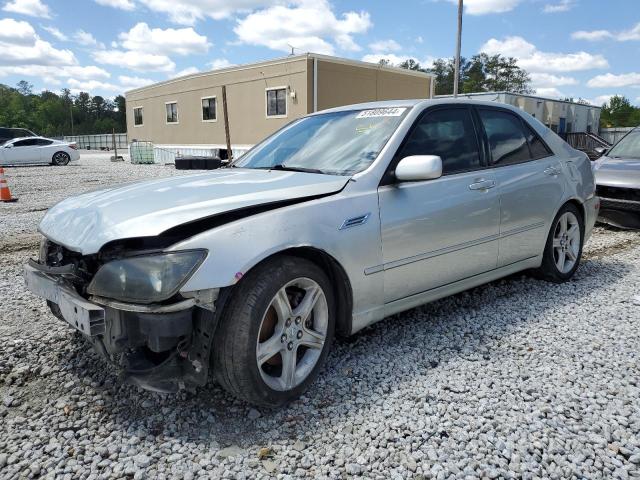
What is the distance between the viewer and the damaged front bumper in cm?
224

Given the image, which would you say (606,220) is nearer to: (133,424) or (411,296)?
(411,296)

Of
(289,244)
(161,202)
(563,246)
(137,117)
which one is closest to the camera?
(289,244)

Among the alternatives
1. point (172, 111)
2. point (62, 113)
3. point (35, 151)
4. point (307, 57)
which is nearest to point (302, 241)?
point (307, 57)

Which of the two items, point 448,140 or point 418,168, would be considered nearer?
point 418,168

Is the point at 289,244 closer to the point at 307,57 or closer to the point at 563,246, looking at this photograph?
the point at 563,246

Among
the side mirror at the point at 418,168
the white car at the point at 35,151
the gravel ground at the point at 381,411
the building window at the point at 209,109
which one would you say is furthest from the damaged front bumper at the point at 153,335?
the building window at the point at 209,109

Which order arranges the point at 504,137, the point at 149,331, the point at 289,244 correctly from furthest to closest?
the point at 504,137, the point at 289,244, the point at 149,331

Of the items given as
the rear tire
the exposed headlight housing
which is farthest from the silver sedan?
the rear tire

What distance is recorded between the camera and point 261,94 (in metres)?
22.8

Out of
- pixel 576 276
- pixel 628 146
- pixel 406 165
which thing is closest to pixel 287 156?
pixel 406 165

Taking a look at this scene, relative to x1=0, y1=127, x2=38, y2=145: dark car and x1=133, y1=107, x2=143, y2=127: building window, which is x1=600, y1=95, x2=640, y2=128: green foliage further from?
x1=0, y1=127, x2=38, y2=145: dark car

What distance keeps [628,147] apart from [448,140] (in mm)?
5975

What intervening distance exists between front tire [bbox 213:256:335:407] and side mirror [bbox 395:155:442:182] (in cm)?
81

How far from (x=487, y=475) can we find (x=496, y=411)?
0.51m
